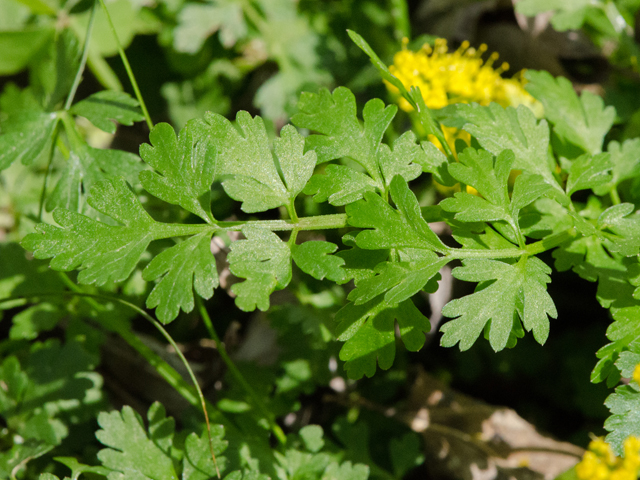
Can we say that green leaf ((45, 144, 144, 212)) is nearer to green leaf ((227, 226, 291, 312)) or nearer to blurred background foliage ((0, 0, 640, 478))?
blurred background foliage ((0, 0, 640, 478))

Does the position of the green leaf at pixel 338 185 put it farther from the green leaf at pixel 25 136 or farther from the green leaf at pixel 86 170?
the green leaf at pixel 25 136

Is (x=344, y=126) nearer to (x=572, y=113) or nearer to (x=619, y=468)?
(x=572, y=113)

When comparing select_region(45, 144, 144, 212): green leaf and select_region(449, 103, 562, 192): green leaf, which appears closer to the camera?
select_region(449, 103, 562, 192): green leaf

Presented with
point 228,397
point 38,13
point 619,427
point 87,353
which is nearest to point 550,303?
point 619,427

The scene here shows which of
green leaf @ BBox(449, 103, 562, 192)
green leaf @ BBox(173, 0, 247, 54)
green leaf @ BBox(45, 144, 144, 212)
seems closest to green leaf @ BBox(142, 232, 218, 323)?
green leaf @ BBox(45, 144, 144, 212)

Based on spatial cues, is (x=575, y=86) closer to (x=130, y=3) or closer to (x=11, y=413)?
(x=130, y=3)

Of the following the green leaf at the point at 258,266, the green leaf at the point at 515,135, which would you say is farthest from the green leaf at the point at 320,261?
the green leaf at the point at 515,135
